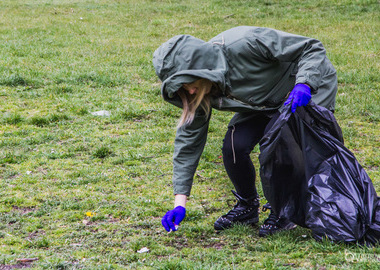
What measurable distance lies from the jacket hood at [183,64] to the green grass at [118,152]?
1.08 metres

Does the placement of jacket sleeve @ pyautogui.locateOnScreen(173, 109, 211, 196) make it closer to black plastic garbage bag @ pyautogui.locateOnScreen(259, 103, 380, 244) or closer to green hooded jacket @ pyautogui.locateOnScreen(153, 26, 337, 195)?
green hooded jacket @ pyautogui.locateOnScreen(153, 26, 337, 195)

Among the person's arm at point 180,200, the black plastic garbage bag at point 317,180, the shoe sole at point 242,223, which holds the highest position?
the black plastic garbage bag at point 317,180

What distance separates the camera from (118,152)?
5613 millimetres

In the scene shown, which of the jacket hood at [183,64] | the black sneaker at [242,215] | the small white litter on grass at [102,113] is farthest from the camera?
the small white litter on grass at [102,113]

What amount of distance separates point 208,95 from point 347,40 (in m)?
7.57

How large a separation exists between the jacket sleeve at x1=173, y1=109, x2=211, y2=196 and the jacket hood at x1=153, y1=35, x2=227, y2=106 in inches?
17.0

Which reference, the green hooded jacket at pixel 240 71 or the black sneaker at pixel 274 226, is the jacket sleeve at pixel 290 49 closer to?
the green hooded jacket at pixel 240 71

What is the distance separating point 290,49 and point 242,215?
1.31 metres

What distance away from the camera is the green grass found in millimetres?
3422

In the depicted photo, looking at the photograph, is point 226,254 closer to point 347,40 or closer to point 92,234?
point 92,234

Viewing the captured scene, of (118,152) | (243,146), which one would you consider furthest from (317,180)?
(118,152)

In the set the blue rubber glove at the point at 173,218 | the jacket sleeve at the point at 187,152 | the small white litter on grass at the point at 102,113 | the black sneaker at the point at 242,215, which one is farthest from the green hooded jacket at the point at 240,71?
the small white litter on grass at the point at 102,113

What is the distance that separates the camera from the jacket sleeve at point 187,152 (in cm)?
349

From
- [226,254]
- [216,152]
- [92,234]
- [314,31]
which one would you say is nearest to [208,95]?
[226,254]
